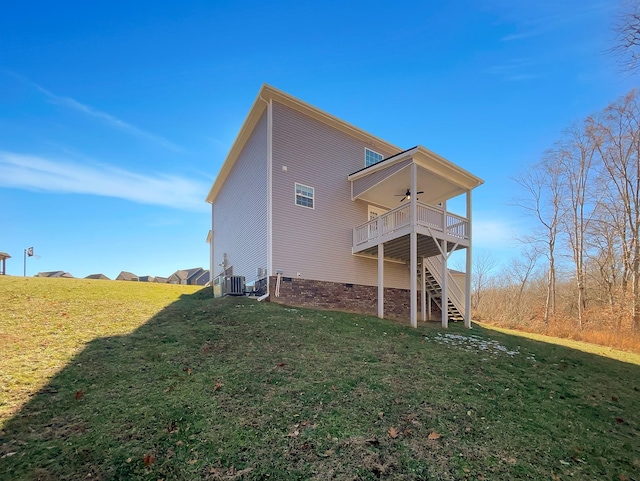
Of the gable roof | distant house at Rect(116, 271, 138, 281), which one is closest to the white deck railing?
the gable roof

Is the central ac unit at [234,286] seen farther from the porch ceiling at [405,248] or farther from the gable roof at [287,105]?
the gable roof at [287,105]

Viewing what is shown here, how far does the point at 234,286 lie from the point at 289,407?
842 cm

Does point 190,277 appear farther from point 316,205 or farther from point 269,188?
point 269,188

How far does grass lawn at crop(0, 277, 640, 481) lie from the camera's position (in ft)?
10.6

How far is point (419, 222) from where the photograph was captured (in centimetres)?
1096

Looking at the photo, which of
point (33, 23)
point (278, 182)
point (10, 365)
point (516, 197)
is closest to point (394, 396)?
point (10, 365)

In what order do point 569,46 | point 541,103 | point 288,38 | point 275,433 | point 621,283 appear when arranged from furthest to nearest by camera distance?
point 621,283, point 541,103, point 288,38, point 569,46, point 275,433

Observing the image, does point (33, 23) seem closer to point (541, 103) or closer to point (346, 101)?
point (346, 101)

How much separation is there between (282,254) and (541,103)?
12.5m

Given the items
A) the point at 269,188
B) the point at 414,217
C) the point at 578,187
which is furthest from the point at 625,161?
the point at 269,188

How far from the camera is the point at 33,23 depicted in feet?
28.2

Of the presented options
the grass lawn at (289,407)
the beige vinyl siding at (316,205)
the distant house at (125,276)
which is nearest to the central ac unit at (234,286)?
the beige vinyl siding at (316,205)

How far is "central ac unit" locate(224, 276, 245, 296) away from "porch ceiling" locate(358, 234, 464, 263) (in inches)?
182

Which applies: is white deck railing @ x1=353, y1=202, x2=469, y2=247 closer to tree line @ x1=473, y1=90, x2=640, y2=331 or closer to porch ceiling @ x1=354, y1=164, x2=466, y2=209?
porch ceiling @ x1=354, y1=164, x2=466, y2=209
